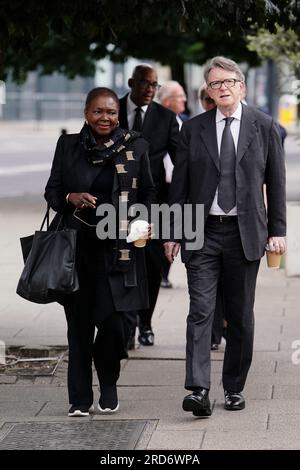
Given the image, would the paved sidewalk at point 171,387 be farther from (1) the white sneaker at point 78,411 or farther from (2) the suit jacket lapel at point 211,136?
(2) the suit jacket lapel at point 211,136

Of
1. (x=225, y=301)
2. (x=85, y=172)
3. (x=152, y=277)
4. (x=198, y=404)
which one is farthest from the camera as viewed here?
(x=152, y=277)

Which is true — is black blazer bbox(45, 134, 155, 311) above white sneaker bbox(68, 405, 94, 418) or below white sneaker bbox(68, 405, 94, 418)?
above

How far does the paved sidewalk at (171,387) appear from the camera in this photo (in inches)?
243

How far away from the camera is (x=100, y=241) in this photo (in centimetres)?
666

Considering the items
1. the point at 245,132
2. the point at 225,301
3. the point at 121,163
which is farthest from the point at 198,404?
the point at 245,132

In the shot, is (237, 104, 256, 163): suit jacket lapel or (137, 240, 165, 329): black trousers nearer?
(237, 104, 256, 163): suit jacket lapel

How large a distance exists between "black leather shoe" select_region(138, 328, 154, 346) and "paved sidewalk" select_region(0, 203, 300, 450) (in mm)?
64

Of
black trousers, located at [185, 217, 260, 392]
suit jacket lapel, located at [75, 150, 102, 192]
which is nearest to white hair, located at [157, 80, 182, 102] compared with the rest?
suit jacket lapel, located at [75, 150, 102, 192]

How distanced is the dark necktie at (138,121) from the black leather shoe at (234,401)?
7.64 ft

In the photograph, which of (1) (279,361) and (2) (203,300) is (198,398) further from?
(1) (279,361)

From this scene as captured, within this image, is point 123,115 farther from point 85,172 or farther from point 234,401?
point 234,401

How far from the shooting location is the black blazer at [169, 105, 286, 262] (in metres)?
6.60

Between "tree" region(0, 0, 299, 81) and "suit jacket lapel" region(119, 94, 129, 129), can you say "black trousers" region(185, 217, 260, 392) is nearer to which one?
"tree" region(0, 0, 299, 81)

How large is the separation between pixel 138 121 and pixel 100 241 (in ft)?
6.47
